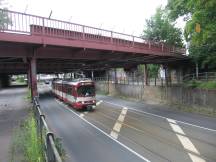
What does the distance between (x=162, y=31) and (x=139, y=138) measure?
36196 millimetres

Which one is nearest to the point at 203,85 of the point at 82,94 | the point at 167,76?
the point at 82,94

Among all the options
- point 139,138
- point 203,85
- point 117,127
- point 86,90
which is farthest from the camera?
point 86,90

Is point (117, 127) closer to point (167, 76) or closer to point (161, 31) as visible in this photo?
point (167, 76)

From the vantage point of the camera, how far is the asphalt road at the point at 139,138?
14.3 meters

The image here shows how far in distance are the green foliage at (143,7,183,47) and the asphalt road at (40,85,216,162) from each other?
25.8 meters

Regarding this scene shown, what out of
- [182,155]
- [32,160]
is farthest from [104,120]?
[32,160]

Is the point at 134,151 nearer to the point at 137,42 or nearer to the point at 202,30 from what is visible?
the point at 202,30

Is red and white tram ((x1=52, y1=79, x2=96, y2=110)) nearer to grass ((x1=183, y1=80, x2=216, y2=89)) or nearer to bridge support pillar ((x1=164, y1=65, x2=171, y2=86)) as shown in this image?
grass ((x1=183, y1=80, x2=216, y2=89))

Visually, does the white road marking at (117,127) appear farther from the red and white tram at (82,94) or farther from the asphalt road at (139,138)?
the red and white tram at (82,94)

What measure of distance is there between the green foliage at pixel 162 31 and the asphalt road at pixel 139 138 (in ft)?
84.8

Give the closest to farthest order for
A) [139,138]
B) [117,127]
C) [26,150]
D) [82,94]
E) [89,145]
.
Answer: [26,150]
[89,145]
[139,138]
[117,127]
[82,94]

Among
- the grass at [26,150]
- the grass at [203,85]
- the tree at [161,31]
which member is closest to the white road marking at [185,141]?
the grass at [26,150]

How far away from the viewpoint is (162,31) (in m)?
51.3

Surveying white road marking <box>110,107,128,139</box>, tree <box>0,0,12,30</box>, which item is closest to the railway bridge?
tree <box>0,0,12,30</box>
